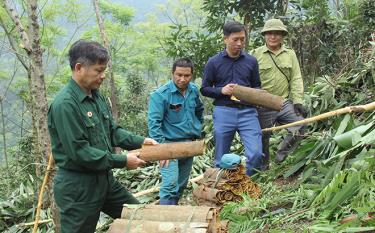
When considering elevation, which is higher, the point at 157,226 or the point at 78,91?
the point at 78,91

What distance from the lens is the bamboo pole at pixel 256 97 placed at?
5023 mm

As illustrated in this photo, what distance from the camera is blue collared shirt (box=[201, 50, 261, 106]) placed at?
532cm

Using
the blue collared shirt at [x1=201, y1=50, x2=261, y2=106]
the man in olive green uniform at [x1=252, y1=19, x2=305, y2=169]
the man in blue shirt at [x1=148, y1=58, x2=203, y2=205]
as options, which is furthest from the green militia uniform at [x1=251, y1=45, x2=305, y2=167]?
the man in blue shirt at [x1=148, y1=58, x2=203, y2=205]

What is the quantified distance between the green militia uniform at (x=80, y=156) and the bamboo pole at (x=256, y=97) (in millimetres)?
1991

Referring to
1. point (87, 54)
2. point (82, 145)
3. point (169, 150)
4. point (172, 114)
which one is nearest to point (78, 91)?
point (87, 54)

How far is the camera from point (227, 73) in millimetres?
5336

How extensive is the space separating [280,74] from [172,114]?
1712mm

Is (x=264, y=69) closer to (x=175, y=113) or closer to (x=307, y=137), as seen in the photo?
(x=307, y=137)

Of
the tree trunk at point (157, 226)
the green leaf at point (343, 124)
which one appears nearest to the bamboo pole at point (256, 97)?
the green leaf at point (343, 124)

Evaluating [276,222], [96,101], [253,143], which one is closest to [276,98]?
[253,143]

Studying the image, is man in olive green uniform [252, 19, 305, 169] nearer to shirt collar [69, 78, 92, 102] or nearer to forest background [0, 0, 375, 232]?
forest background [0, 0, 375, 232]

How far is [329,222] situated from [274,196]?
1433 millimetres

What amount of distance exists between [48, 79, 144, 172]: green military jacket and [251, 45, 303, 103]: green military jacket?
2.90m

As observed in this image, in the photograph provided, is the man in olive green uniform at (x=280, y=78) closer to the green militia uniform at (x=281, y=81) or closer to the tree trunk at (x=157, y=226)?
the green militia uniform at (x=281, y=81)
